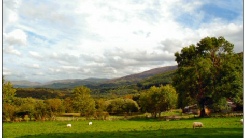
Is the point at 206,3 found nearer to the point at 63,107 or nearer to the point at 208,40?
the point at 208,40

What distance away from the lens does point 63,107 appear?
191ft

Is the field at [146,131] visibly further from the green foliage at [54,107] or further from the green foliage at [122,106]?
the green foliage at [122,106]

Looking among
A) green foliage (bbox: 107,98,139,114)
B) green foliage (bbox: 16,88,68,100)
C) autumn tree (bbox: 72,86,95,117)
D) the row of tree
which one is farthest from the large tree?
green foliage (bbox: 16,88,68,100)

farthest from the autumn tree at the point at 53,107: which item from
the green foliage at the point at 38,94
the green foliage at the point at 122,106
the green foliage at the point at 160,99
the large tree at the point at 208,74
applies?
the green foliage at the point at 38,94

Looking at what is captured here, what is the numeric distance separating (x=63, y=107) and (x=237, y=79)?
111 ft

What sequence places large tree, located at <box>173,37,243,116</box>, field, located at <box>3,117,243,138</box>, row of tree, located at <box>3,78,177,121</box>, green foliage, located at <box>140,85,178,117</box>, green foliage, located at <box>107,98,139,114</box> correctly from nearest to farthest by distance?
field, located at <box>3,117,243,138</box>, large tree, located at <box>173,37,243,116</box>, green foliage, located at <box>140,85,178,117</box>, row of tree, located at <box>3,78,177,121</box>, green foliage, located at <box>107,98,139,114</box>

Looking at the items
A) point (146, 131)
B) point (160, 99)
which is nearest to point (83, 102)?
point (160, 99)

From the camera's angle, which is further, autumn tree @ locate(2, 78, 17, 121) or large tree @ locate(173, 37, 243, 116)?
autumn tree @ locate(2, 78, 17, 121)

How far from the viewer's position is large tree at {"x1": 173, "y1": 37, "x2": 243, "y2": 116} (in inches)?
1486

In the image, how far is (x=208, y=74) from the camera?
128ft

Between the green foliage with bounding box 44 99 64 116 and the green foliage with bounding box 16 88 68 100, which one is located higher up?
A: the green foliage with bounding box 16 88 68 100

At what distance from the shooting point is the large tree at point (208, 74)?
37750 millimetres

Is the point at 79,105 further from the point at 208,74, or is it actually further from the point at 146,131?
the point at 146,131

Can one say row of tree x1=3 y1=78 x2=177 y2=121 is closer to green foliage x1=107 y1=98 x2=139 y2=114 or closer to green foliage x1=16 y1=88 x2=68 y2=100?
green foliage x1=107 y1=98 x2=139 y2=114
